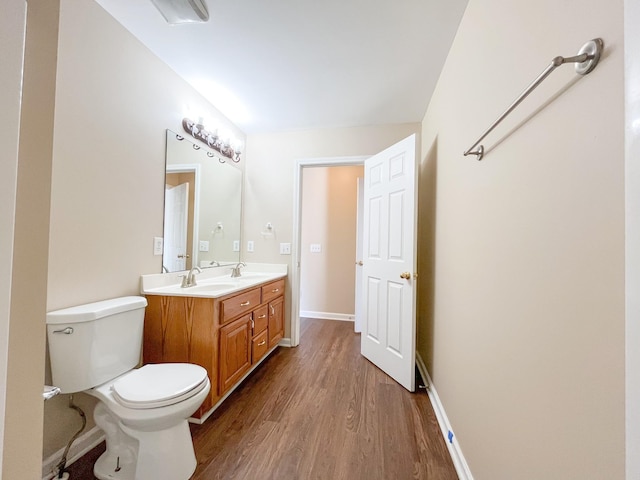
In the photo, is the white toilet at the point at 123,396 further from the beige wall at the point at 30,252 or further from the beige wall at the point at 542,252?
the beige wall at the point at 542,252

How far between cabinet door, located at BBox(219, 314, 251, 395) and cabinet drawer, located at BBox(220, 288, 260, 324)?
0.06 metres

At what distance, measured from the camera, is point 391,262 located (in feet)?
7.12

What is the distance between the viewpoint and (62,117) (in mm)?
1210

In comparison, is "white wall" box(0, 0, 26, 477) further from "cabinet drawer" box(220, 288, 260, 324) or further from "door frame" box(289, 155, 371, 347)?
"door frame" box(289, 155, 371, 347)

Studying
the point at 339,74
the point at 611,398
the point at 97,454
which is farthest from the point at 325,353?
the point at 339,74

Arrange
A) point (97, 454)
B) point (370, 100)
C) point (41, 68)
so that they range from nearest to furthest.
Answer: point (41, 68) < point (97, 454) < point (370, 100)

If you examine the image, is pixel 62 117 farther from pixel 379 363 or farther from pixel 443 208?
pixel 379 363

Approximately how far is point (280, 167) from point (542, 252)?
2.51 m

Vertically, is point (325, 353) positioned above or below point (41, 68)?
below

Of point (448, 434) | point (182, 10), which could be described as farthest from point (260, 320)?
point (182, 10)

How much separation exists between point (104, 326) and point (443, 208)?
2.06 metres

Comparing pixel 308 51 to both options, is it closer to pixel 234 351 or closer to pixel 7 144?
pixel 7 144

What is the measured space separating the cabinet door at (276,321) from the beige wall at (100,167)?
108cm

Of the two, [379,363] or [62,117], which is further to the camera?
[379,363]
